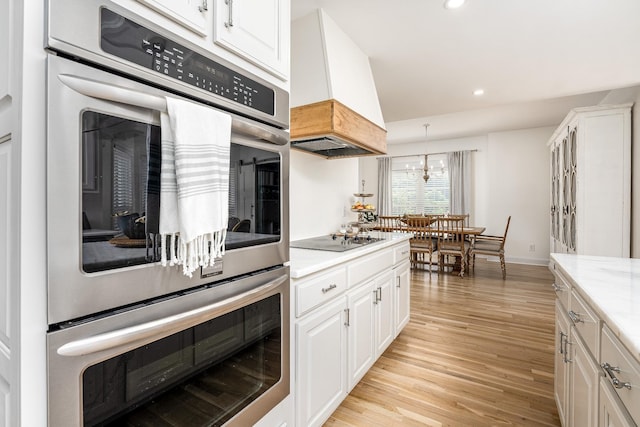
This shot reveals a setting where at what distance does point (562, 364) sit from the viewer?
1531 mm

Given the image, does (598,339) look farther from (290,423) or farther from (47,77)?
(47,77)

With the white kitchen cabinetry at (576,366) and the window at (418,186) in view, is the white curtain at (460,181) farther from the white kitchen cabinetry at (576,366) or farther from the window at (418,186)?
the white kitchen cabinetry at (576,366)

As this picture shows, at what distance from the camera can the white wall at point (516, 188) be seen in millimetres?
5875

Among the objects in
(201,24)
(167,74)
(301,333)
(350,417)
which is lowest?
(350,417)

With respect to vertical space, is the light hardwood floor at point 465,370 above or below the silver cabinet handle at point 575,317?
below

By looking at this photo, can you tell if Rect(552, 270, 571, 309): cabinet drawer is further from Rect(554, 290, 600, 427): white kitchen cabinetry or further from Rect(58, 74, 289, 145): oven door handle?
Rect(58, 74, 289, 145): oven door handle

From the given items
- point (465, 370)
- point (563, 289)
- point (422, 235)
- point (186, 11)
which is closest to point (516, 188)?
point (422, 235)

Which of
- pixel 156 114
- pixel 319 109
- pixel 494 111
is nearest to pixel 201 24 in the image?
pixel 156 114

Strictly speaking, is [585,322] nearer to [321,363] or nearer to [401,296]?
[321,363]

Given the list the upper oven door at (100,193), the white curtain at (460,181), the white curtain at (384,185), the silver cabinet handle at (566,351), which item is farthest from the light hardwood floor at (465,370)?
the white curtain at (384,185)

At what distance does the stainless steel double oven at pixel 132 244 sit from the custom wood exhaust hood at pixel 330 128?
87cm

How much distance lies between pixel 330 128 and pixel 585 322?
1.48 meters

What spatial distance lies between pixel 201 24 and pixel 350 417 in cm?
Answer: 194

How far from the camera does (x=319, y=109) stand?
6.31ft
